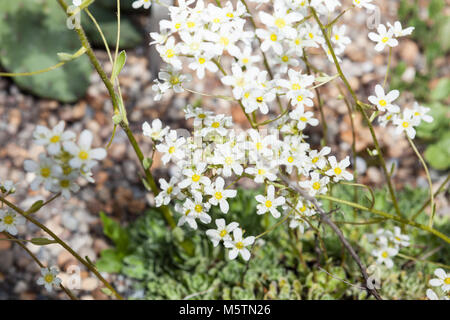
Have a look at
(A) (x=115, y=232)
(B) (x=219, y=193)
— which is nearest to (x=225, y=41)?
(B) (x=219, y=193)

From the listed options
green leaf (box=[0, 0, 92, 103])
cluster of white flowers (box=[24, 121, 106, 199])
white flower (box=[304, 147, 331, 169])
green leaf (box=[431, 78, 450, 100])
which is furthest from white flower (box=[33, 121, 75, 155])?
green leaf (box=[431, 78, 450, 100])

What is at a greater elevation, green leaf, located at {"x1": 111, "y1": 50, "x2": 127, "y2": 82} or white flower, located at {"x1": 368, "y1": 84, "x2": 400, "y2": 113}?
green leaf, located at {"x1": 111, "y1": 50, "x2": 127, "y2": 82}

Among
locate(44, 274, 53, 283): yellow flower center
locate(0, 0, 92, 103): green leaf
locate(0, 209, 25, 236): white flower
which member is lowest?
locate(44, 274, 53, 283): yellow flower center

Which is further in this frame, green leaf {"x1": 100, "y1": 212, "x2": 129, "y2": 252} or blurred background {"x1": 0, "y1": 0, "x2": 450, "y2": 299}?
blurred background {"x1": 0, "y1": 0, "x2": 450, "y2": 299}

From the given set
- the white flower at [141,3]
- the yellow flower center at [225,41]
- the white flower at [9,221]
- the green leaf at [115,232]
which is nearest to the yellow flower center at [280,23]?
the yellow flower center at [225,41]

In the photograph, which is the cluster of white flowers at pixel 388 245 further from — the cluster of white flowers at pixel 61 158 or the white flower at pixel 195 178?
the cluster of white flowers at pixel 61 158

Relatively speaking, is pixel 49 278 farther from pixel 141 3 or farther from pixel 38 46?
pixel 38 46

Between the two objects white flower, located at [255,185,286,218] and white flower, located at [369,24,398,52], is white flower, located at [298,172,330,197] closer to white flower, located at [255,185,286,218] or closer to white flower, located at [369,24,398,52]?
white flower, located at [255,185,286,218]
